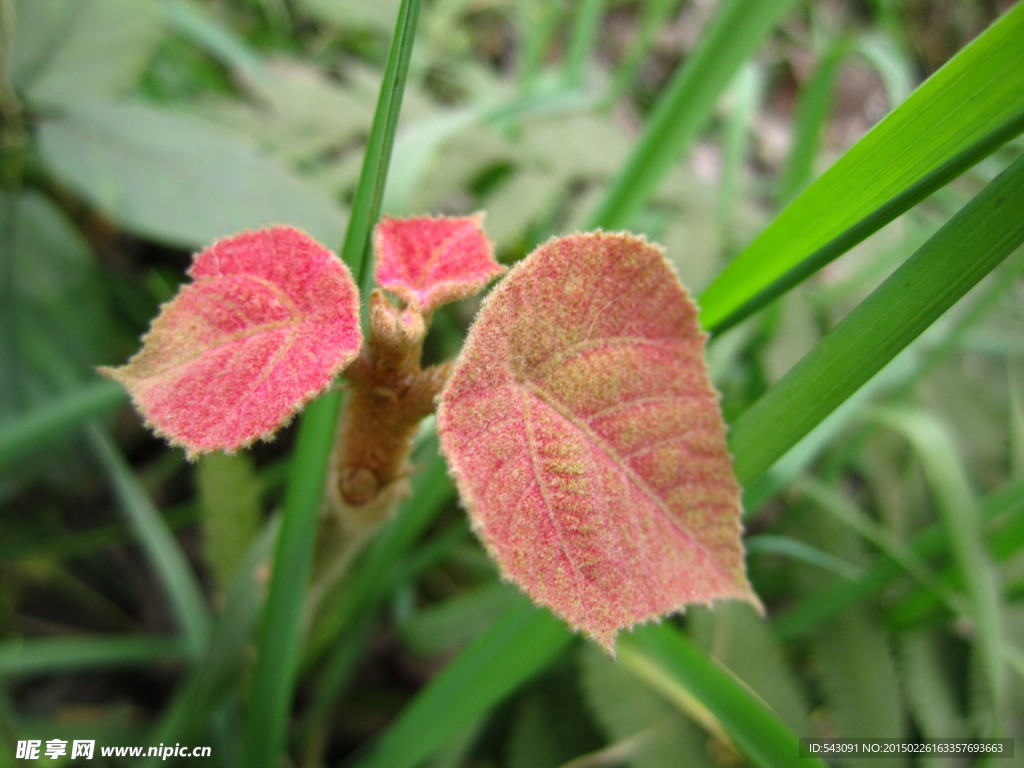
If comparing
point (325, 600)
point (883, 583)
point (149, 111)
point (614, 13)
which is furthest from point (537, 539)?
point (614, 13)

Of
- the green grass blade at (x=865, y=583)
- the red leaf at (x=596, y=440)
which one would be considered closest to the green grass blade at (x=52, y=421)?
the red leaf at (x=596, y=440)

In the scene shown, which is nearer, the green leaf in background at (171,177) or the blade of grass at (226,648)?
the blade of grass at (226,648)

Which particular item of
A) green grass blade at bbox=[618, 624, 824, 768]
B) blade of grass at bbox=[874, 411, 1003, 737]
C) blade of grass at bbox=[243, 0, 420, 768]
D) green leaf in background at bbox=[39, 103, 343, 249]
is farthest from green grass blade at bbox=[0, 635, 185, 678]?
blade of grass at bbox=[874, 411, 1003, 737]

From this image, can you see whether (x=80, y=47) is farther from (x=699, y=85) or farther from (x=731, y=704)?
(x=731, y=704)

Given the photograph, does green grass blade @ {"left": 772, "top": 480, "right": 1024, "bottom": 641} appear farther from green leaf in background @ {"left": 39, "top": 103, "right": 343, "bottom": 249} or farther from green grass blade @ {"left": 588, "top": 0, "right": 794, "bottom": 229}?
green leaf in background @ {"left": 39, "top": 103, "right": 343, "bottom": 249}

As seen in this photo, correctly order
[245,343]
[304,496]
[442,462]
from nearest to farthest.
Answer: [245,343] < [304,496] < [442,462]

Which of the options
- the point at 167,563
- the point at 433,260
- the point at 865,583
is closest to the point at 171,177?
the point at 167,563

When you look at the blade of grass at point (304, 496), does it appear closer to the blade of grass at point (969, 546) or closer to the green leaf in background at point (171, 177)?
the green leaf in background at point (171, 177)
